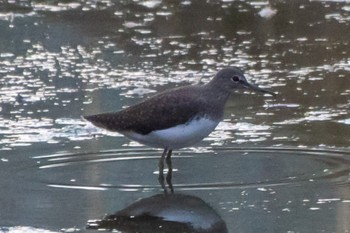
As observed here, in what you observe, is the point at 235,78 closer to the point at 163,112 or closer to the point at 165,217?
the point at 163,112

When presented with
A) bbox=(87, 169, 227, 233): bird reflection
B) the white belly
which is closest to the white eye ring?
the white belly

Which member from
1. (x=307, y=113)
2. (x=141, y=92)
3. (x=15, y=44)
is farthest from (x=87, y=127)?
(x=15, y=44)

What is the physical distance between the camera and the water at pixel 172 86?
6.13 meters

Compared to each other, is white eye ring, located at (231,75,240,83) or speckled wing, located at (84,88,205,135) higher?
white eye ring, located at (231,75,240,83)

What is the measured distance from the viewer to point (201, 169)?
6914 millimetres

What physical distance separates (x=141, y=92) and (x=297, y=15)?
149 inches

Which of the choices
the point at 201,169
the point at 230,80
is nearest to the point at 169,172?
the point at 201,169

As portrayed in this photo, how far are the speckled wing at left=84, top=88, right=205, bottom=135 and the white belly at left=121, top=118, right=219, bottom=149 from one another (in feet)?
0.13

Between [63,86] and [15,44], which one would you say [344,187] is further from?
[15,44]

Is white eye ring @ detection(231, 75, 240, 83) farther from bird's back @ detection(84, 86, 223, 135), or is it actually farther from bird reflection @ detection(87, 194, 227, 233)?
bird reflection @ detection(87, 194, 227, 233)

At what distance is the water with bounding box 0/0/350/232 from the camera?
6129 millimetres

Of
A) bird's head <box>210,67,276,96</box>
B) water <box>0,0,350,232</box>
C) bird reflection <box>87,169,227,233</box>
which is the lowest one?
bird reflection <box>87,169,227,233</box>

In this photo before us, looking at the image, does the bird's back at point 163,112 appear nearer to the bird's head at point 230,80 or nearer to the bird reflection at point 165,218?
the bird's head at point 230,80

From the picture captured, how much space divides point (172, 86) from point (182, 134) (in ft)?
7.92
